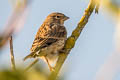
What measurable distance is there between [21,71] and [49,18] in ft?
29.0

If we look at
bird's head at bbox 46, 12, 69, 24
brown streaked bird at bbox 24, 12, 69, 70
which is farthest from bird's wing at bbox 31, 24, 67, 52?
bird's head at bbox 46, 12, 69, 24

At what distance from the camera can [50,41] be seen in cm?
758

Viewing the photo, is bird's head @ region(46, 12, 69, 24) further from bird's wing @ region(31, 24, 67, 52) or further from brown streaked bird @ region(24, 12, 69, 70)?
bird's wing @ region(31, 24, 67, 52)

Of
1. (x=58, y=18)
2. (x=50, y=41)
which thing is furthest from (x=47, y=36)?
(x=58, y=18)

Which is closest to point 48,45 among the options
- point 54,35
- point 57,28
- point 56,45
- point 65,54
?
point 56,45

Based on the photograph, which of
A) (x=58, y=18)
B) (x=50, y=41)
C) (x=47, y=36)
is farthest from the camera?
Result: (x=58, y=18)

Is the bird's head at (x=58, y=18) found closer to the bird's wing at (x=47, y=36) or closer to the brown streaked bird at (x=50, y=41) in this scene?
the brown streaked bird at (x=50, y=41)

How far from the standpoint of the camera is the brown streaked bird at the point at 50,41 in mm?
6973

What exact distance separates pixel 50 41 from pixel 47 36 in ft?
1.36

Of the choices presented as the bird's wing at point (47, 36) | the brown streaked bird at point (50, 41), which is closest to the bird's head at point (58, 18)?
the brown streaked bird at point (50, 41)

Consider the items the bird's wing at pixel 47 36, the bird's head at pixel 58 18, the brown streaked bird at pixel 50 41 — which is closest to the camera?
the brown streaked bird at pixel 50 41

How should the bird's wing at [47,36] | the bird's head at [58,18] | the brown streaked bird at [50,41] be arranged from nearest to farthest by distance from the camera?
the brown streaked bird at [50,41], the bird's wing at [47,36], the bird's head at [58,18]

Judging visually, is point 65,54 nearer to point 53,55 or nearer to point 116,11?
point 53,55

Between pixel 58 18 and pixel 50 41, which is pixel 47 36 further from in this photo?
pixel 58 18
